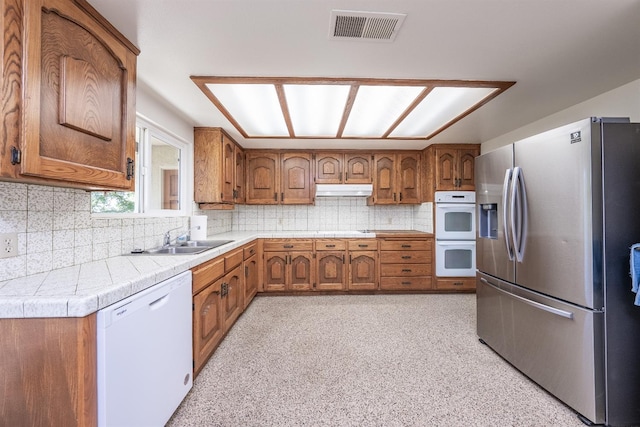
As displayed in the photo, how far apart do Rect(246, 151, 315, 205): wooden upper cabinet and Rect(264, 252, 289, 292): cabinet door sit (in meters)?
0.81

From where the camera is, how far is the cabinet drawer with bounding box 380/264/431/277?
3.69 metres

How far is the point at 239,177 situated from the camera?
3.63 metres

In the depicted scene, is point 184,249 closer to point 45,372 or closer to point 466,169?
point 45,372

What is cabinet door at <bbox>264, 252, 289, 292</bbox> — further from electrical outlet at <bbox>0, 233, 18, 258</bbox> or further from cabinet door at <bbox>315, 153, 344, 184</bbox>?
electrical outlet at <bbox>0, 233, 18, 258</bbox>

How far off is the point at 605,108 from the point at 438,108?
127 cm

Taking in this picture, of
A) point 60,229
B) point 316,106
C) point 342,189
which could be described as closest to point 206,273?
point 60,229

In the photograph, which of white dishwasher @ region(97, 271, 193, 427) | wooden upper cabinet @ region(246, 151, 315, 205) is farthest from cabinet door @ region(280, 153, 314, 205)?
white dishwasher @ region(97, 271, 193, 427)

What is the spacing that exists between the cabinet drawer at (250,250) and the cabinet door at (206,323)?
28.7 inches

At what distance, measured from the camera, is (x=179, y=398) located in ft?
4.88

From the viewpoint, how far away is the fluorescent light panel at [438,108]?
209 cm

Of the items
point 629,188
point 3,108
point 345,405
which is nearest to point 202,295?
point 345,405

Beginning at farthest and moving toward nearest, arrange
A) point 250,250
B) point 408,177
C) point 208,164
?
point 408,177 < point 250,250 < point 208,164

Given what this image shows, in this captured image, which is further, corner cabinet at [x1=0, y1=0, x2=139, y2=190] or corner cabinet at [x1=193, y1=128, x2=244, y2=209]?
corner cabinet at [x1=193, y1=128, x2=244, y2=209]

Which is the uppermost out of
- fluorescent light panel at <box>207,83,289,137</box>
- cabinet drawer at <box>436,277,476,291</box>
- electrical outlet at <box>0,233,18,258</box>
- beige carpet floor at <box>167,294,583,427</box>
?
fluorescent light panel at <box>207,83,289,137</box>
